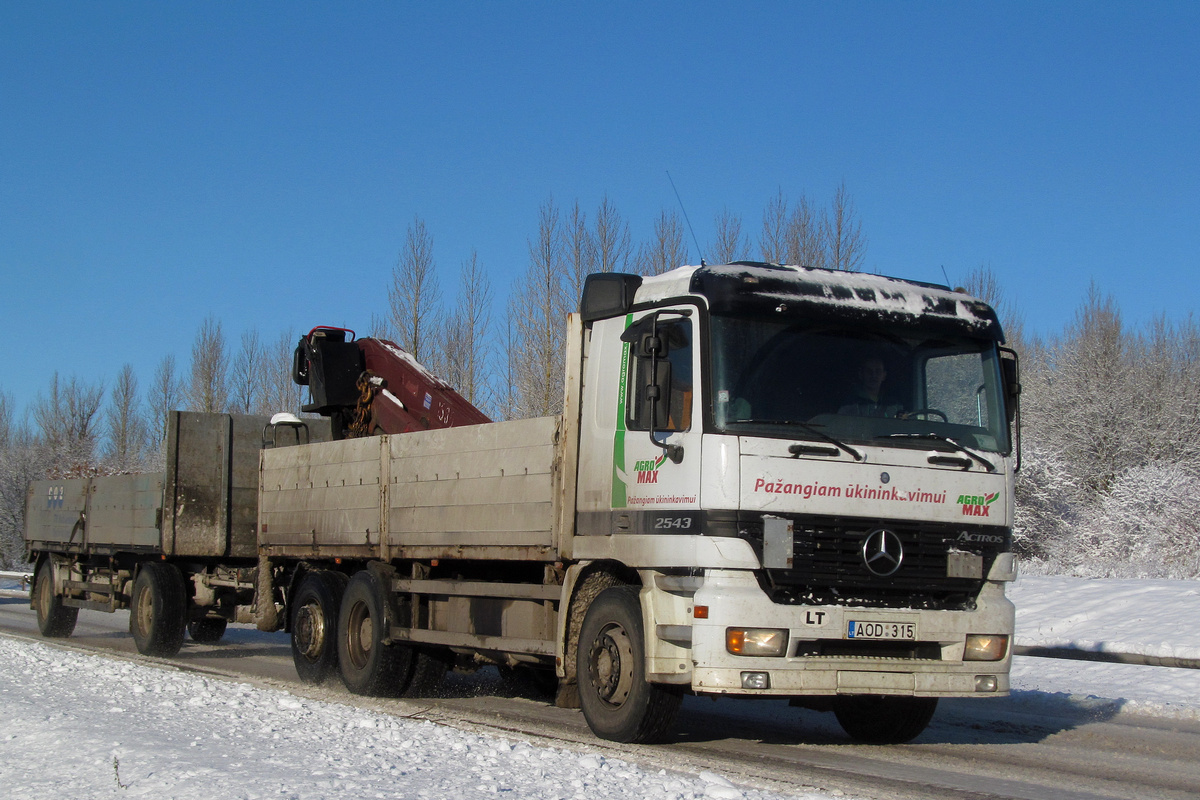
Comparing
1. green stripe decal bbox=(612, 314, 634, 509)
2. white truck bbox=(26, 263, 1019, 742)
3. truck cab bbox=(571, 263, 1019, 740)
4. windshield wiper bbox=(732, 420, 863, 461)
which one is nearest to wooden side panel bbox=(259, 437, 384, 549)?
white truck bbox=(26, 263, 1019, 742)

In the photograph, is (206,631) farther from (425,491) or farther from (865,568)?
(865,568)

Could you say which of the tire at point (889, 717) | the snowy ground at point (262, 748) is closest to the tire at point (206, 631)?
the snowy ground at point (262, 748)

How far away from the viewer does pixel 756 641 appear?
716cm

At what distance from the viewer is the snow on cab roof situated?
7.62 metres

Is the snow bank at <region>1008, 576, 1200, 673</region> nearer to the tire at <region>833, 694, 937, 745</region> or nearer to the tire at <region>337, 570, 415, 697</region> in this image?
the tire at <region>833, 694, 937, 745</region>

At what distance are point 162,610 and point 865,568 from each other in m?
10.1

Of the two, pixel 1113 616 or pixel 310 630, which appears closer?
pixel 310 630

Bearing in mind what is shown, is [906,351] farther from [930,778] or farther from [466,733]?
[466,733]

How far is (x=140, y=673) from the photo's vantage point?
11.4 meters

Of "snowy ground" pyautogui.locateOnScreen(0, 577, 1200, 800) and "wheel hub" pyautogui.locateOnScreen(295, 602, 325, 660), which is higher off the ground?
"wheel hub" pyautogui.locateOnScreen(295, 602, 325, 660)

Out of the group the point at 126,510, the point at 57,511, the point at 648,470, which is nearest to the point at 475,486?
the point at 648,470

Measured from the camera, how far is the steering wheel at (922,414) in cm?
789

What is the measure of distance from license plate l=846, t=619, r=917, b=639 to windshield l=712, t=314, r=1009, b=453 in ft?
3.70

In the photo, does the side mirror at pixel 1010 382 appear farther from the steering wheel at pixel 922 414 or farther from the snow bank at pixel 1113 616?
the snow bank at pixel 1113 616
